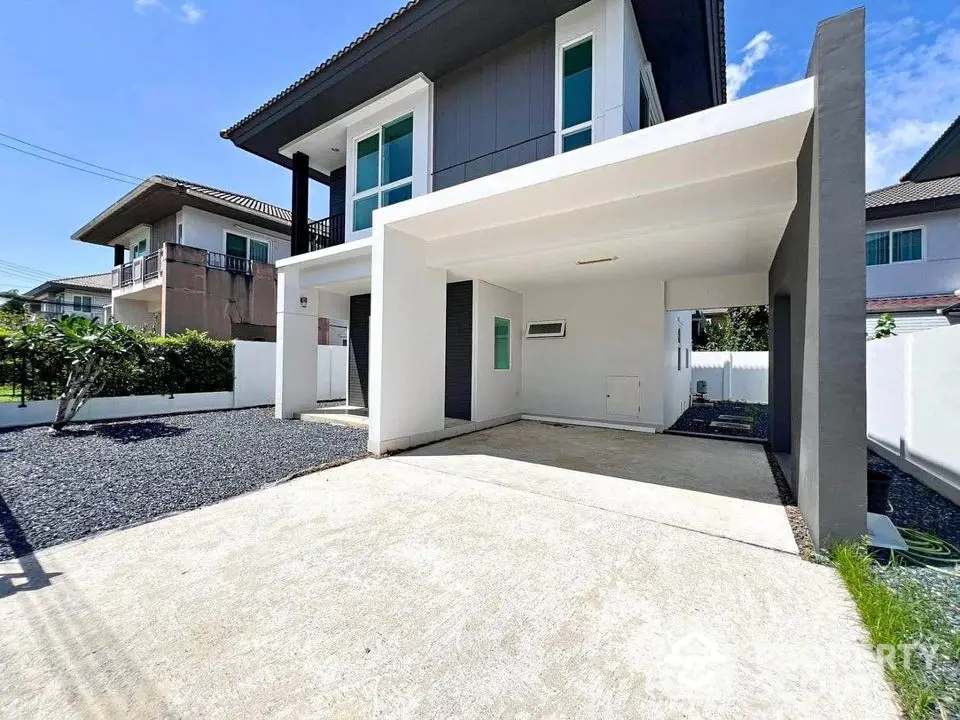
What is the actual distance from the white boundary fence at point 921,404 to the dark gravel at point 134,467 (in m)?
6.63

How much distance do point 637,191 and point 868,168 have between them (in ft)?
7.04

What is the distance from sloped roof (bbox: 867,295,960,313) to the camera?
35.4 ft

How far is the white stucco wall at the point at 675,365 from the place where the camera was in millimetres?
7667

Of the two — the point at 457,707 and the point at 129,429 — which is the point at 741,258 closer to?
the point at 457,707

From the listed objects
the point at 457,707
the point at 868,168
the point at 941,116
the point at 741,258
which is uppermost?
the point at 941,116

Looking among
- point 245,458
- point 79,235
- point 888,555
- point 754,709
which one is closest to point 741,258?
point 888,555

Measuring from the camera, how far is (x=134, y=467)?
4645 millimetres

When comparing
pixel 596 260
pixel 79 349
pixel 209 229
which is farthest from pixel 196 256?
pixel 596 260

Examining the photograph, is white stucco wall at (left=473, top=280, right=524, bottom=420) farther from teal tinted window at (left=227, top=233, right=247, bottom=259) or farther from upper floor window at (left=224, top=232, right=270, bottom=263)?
teal tinted window at (left=227, top=233, right=247, bottom=259)

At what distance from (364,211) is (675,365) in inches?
293

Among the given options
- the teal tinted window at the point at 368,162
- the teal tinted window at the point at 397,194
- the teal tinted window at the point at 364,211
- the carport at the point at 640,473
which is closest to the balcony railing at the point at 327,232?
the teal tinted window at the point at 364,211

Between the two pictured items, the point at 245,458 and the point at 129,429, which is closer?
the point at 245,458

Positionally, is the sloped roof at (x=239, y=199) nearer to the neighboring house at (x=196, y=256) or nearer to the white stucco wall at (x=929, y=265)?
the neighboring house at (x=196, y=256)

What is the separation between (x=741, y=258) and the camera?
6184mm
